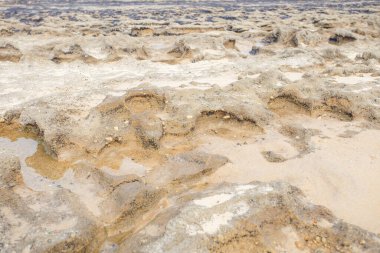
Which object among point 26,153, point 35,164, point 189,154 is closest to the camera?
point 35,164

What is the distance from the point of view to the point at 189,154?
7492mm

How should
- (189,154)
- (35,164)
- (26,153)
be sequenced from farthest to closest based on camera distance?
(26,153), (189,154), (35,164)

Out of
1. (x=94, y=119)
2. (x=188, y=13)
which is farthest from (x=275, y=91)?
(x=188, y=13)

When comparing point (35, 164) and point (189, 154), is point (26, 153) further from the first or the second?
point (189, 154)

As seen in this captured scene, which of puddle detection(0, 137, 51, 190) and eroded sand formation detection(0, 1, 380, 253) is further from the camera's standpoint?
puddle detection(0, 137, 51, 190)

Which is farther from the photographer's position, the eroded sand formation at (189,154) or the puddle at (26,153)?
the puddle at (26,153)

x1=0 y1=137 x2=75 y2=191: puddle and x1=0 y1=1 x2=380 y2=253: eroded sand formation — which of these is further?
x1=0 y1=137 x2=75 y2=191: puddle

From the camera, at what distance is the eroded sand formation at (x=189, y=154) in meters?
4.86

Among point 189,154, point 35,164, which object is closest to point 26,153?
point 35,164

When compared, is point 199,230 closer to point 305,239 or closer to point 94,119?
point 305,239

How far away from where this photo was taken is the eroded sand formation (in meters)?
4.86

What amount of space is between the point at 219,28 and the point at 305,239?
69.6 feet

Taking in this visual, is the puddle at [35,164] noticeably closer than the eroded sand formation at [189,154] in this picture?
No

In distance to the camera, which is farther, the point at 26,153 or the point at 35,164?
the point at 26,153
